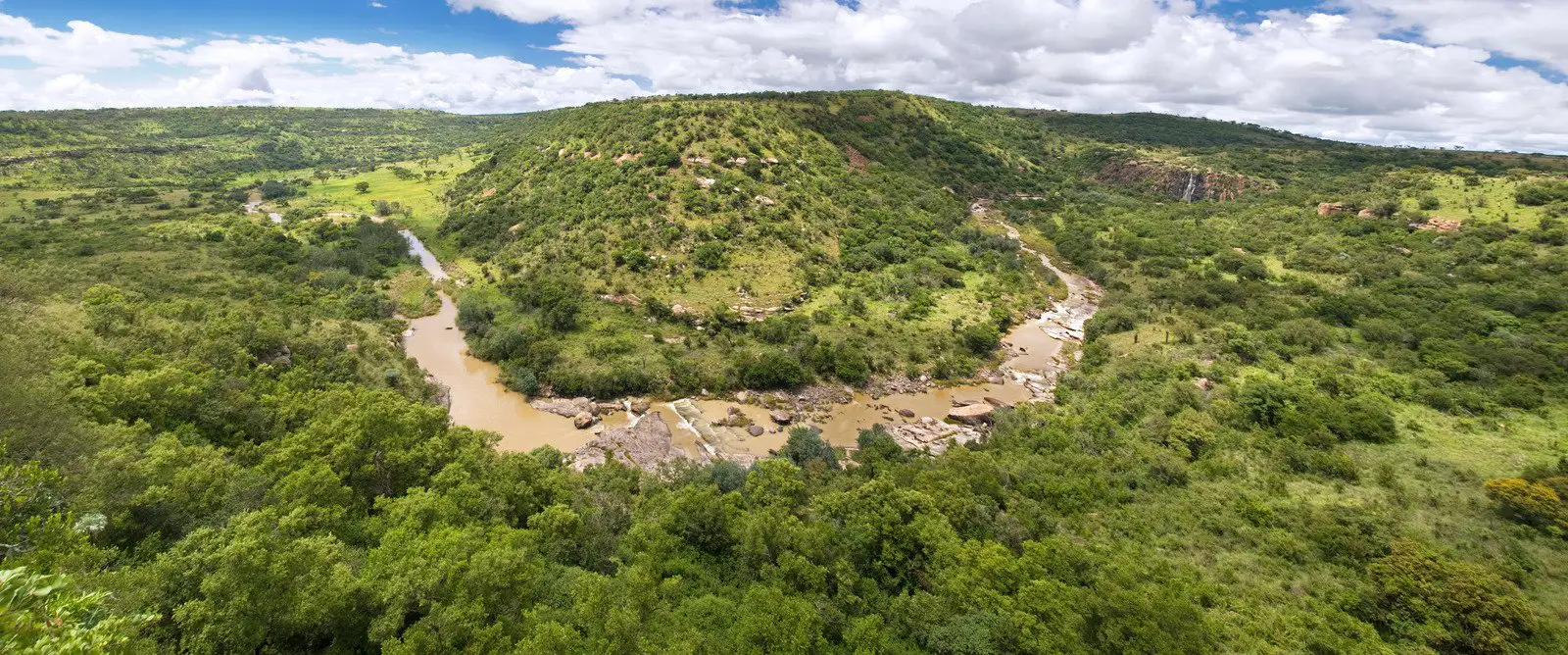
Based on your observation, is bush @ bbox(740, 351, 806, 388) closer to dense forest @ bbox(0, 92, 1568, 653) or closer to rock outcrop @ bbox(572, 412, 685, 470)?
dense forest @ bbox(0, 92, 1568, 653)

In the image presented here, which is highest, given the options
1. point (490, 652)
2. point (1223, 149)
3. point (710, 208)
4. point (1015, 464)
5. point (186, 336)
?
point (1223, 149)

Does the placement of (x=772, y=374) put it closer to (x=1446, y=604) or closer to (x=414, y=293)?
(x=1446, y=604)

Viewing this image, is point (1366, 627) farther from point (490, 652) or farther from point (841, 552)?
point (490, 652)

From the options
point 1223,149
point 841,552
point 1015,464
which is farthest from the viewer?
point 1223,149

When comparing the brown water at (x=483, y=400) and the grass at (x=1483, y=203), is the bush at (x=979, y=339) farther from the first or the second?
the grass at (x=1483, y=203)

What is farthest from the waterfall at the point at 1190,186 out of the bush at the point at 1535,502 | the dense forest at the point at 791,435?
the bush at the point at 1535,502

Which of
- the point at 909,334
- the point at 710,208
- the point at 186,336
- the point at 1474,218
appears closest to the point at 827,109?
the point at 710,208
